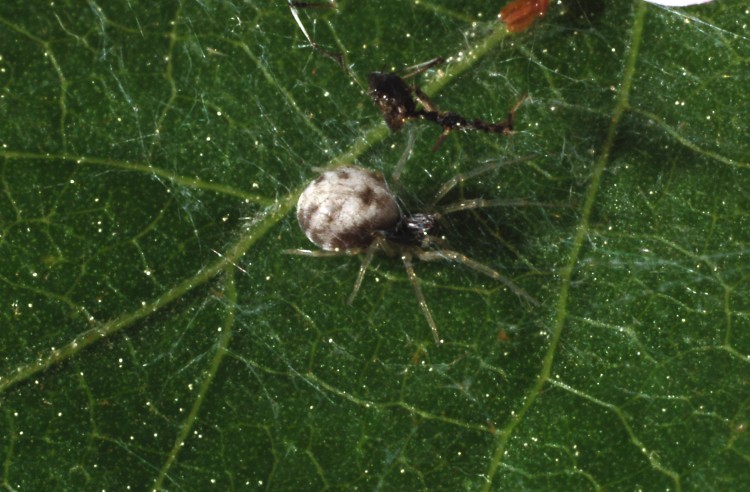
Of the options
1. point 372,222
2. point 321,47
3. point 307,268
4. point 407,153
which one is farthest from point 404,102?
point 307,268

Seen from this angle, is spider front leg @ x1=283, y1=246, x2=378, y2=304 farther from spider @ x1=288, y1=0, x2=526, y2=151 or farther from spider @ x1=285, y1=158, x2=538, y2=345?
spider @ x1=288, y1=0, x2=526, y2=151

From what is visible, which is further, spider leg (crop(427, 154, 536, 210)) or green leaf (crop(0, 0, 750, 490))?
spider leg (crop(427, 154, 536, 210))

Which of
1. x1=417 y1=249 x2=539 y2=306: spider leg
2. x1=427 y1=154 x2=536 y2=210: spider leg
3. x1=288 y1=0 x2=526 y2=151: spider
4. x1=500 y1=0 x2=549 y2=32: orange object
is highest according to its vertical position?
x1=500 y1=0 x2=549 y2=32: orange object

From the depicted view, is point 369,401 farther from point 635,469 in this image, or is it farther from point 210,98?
point 210,98

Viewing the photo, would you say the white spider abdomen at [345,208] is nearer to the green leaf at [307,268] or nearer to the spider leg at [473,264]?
the green leaf at [307,268]

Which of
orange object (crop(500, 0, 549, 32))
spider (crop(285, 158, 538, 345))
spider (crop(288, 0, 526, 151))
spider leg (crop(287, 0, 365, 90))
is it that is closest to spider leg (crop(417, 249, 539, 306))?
spider (crop(285, 158, 538, 345))

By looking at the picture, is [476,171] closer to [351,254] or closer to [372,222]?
[372,222]

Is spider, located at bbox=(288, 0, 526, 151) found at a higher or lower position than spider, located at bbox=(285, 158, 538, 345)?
higher
